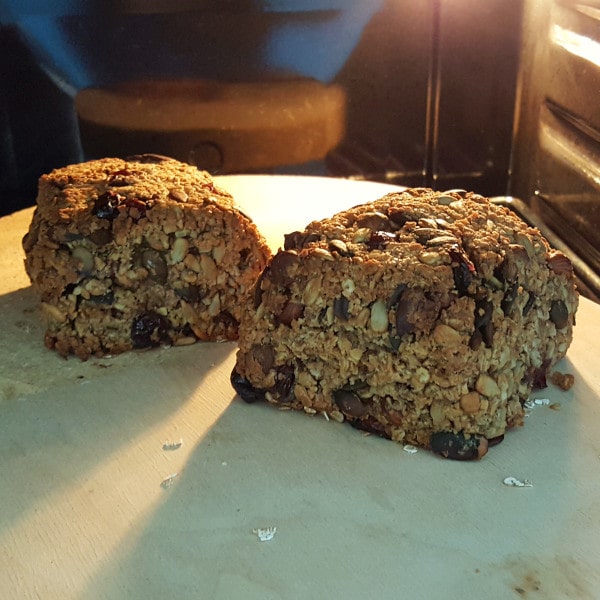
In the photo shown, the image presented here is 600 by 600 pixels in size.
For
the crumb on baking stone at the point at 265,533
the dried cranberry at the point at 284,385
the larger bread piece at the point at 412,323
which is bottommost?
the crumb on baking stone at the point at 265,533

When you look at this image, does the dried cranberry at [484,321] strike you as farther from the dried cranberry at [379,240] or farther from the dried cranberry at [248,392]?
the dried cranberry at [248,392]

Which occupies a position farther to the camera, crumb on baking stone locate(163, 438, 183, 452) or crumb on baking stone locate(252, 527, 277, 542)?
crumb on baking stone locate(163, 438, 183, 452)

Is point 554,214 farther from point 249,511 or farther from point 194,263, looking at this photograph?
point 249,511

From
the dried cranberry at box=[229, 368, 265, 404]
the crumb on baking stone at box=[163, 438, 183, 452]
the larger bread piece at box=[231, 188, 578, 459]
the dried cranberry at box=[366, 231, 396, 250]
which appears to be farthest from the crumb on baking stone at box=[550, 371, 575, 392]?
the crumb on baking stone at box=[163, 438, 183, 452]

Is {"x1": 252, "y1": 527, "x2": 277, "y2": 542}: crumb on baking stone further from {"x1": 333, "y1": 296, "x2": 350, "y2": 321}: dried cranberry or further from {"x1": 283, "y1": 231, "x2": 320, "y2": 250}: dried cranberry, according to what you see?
{"x1": 283, "y1": 231, "x2": 320, "y2": 250}: dried cranberry

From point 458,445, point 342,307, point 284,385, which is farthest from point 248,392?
point 458,445

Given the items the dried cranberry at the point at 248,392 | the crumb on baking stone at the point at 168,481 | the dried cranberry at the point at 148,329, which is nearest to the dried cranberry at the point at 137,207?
the dried cranberry at the point at 148,329
